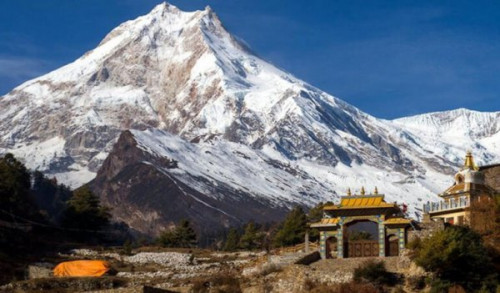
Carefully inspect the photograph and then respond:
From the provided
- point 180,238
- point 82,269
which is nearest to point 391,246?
point 82,269

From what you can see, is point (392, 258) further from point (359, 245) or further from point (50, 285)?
point (50, 285)

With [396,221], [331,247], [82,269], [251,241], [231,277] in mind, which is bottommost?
[231,277]

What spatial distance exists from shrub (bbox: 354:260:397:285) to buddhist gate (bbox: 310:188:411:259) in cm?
558

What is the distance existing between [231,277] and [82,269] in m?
13.2

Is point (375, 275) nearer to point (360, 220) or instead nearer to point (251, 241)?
point (360, 220)

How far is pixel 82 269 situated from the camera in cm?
8175

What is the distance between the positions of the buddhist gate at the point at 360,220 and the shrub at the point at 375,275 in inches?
220

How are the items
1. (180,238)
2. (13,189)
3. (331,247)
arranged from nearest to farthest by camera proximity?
(331,247)
(13,189)
(180,238)

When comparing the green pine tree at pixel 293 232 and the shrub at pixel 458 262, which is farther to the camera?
the green pine tree at pixel 293 232

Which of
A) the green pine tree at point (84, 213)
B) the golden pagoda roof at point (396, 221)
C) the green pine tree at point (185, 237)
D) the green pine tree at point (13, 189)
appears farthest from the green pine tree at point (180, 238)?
the golden pagoda roof at point (396, 221)

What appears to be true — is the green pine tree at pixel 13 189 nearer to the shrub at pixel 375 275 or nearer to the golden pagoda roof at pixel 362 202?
the golden pagoda roof at pixel 362 202

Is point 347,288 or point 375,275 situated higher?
point 375,275

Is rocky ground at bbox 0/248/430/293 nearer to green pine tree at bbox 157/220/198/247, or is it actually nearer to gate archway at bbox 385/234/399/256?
gate archway at bbox 385/234/399/256

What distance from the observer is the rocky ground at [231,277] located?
70.5 metres
